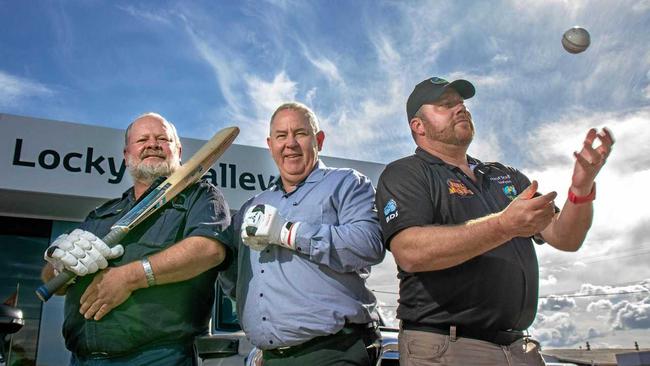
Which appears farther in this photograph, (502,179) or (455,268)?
(502,179)

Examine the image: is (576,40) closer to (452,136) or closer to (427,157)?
(452,136)

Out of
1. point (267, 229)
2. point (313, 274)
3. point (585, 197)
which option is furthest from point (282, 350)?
point (585, 197)

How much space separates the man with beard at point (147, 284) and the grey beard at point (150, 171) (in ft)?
0.80

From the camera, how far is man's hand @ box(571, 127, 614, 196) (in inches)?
86.1

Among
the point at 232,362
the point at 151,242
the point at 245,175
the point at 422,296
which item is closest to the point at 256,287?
the point at 151,242

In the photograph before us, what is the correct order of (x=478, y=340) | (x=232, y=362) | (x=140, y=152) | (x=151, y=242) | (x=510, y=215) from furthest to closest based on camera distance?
(x=232, y=362)
(x=140, y=152)
(x=151, y=242)
(x=478, y=340)
(x=510, y=215)

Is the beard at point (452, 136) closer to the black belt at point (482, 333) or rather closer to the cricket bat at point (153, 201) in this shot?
the black belt at point (482, 333)

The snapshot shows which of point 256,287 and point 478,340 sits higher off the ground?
point 256,287

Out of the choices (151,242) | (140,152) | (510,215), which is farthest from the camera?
(140,152)

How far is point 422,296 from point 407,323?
15 centimetres

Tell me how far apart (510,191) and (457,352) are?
0.86 meters

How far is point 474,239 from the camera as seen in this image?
2.12 metres

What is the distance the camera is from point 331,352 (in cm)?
246

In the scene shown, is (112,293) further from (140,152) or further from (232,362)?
(232,362)
